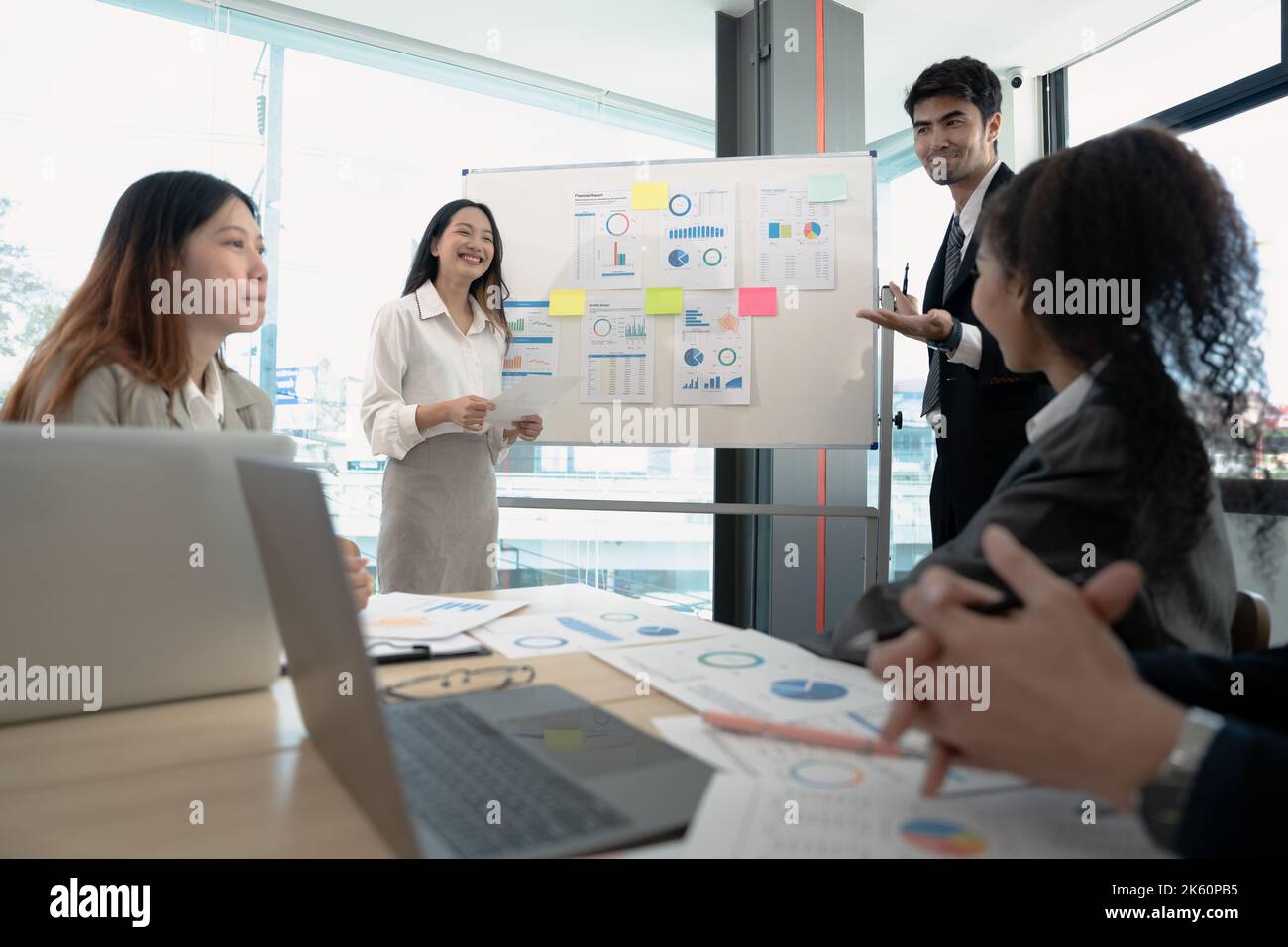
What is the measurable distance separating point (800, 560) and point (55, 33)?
3.39m

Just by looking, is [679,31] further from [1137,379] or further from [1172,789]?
[1172,789]

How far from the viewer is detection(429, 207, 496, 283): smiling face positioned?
2.54 metres

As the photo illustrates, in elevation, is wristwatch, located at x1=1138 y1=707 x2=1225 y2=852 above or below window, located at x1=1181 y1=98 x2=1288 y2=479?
below

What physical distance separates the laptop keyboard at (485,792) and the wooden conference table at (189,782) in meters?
0.05

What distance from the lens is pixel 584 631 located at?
1.17 metres

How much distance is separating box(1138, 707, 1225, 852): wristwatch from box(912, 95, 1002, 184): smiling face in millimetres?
2319

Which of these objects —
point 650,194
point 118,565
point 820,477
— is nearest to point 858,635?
point 118,565

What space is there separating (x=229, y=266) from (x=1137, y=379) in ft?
4.75

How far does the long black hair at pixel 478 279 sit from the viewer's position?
2.54 metres

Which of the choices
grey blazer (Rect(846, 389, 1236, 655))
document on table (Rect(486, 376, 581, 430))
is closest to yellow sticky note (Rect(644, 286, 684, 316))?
document on table (Rect(486, 376, 581, 430))

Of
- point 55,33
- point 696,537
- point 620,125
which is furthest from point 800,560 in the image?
point 55,33

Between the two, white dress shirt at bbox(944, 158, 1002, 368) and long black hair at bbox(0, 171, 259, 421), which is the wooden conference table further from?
white dress shirt at bbox(944, 158, 1002, 368)
